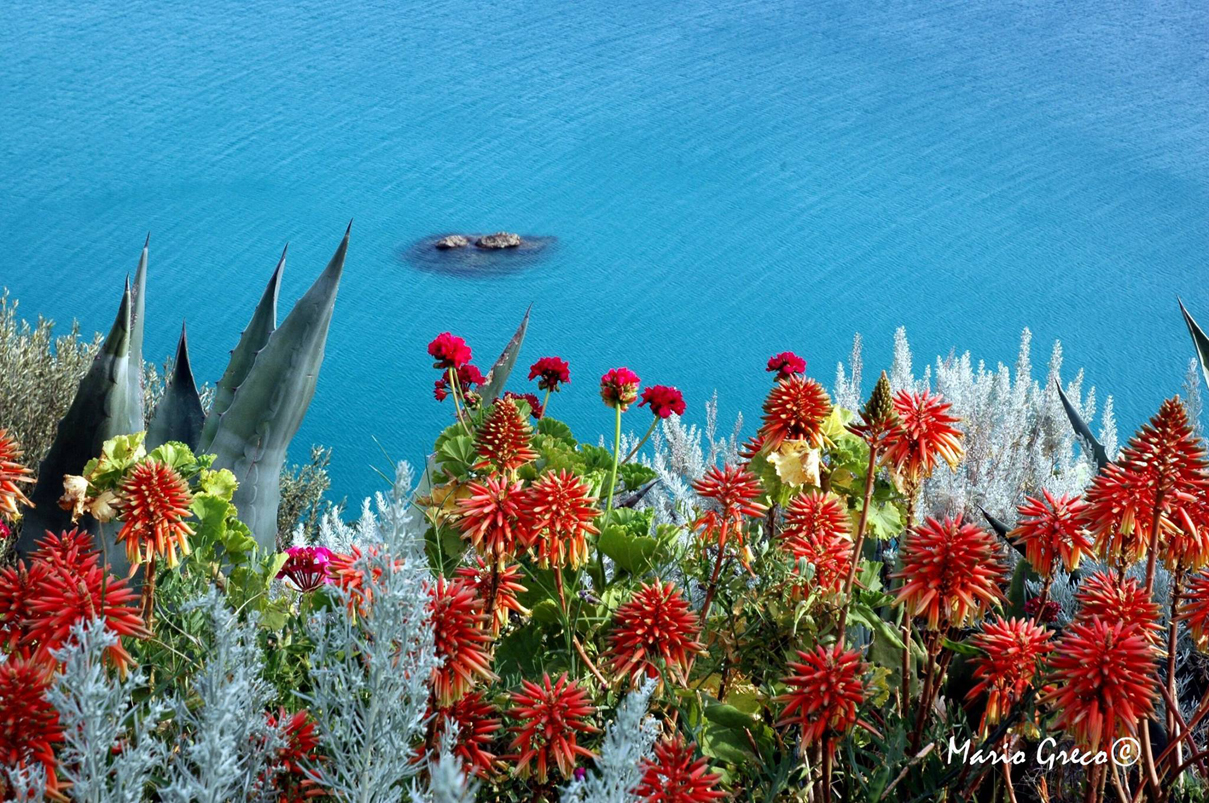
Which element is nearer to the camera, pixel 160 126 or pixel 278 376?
pixel 278 376

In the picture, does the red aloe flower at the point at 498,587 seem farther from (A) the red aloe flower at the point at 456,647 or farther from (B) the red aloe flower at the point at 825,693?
(B) the red aloe flower at the point at 825,693

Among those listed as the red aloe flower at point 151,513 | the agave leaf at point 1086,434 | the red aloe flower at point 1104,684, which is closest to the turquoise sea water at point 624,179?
the agave leaf at point 1086,434

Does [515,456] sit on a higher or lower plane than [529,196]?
lower

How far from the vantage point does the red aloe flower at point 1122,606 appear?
100cm

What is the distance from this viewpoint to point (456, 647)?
102cm

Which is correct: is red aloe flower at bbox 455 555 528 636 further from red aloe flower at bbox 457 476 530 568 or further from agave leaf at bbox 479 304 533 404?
agave leaf at bbox 479 304 533 404

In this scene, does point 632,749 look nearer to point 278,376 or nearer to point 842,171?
point 278,376

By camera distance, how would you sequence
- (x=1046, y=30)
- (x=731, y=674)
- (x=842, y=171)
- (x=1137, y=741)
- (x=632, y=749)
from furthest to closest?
(x=1046, y=30) < (x=842, y=171) < (x=731, y=674) < (x=1137, y=741) < (x=632, y=749)

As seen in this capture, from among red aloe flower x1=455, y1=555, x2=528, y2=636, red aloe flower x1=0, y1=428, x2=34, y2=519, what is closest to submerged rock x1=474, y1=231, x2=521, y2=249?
red aloe flower x1=0, y1=428, x2=34, y2=519

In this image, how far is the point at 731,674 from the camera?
1376 mm

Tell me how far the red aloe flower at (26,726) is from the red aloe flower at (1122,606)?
0.88 metres

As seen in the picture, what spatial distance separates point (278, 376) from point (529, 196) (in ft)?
15.3

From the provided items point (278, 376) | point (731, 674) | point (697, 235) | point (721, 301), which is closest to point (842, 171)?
point (697, 235)

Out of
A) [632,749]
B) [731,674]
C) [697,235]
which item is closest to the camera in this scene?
[632,749]
